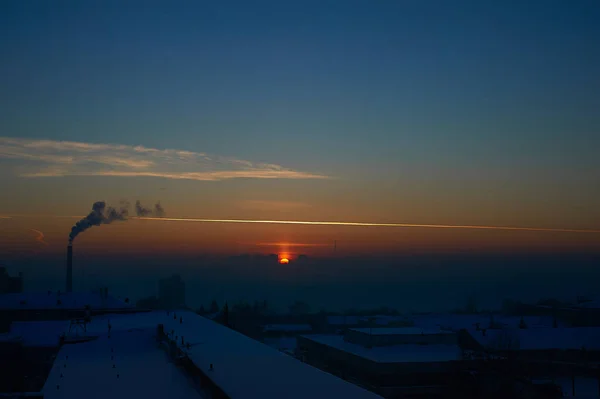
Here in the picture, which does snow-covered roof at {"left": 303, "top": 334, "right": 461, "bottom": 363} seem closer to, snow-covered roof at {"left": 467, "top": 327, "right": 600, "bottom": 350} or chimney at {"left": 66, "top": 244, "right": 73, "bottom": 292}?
snow-covered roof at {"left": 467, "top": 327, "right": 600, "bottom": 350}

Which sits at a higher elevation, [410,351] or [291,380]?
[291,380]

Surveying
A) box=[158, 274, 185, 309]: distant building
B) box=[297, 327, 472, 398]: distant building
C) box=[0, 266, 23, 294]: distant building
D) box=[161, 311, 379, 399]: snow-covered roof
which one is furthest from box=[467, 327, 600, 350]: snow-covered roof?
box=[158, 274, 185, 309]: distant building

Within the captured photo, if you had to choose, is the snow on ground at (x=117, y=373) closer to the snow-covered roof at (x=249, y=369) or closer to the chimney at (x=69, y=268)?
the snow-covered roof at (x=249, y=369)

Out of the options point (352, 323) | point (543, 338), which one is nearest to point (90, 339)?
point (543, 338)

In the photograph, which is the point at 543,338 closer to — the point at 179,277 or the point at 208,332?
the point at 208,332

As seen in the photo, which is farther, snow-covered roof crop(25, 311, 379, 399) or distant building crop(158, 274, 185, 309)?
distant building crop(158, 274, 185, 309)

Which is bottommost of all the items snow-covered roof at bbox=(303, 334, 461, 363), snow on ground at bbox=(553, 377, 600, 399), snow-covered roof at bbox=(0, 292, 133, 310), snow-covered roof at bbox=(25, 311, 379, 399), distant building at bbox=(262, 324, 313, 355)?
distant building at bbox=(262, 324, 313, 355)

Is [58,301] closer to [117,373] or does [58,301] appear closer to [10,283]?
[10,283]
